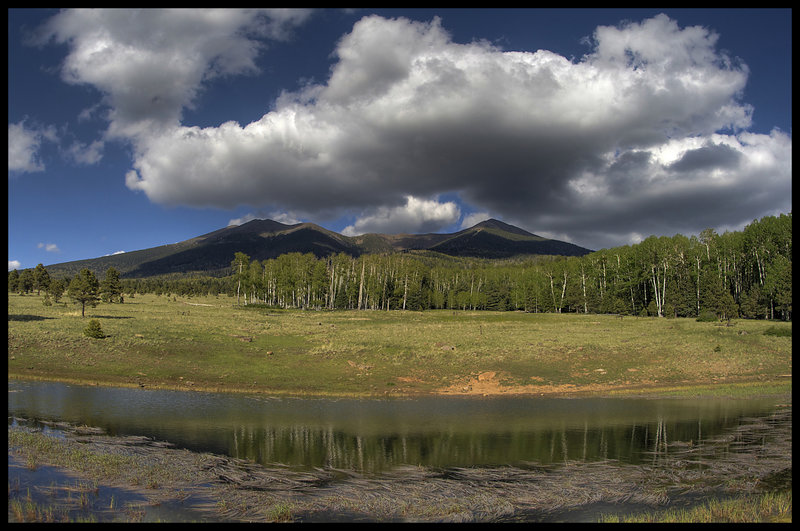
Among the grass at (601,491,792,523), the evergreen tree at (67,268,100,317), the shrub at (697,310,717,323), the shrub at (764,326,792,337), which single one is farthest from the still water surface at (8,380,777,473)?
the shrub at (697,310,717,323)

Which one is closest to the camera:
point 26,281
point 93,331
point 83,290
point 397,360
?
point 397,360

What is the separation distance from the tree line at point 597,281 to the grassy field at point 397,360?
28.6m

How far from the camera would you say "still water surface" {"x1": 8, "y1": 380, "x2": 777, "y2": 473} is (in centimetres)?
1988

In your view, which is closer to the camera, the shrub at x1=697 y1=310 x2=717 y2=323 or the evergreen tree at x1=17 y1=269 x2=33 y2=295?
the shrub at x1=697 y1=310 x2=717 y2=323

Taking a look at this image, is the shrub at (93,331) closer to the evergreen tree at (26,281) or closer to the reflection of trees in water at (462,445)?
the reflection of trees in water at (462,445)

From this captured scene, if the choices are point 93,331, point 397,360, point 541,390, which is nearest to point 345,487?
point 541,390

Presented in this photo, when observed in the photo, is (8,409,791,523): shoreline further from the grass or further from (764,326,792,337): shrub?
(764,326,792,337): shrub

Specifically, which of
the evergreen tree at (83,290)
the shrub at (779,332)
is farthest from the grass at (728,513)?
the evergreen tree at (83,290)

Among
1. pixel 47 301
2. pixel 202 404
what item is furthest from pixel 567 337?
pixel 47 301

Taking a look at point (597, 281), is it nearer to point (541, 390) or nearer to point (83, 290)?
point (541, 390)

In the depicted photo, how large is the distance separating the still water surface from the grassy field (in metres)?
3.51

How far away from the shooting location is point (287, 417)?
2625 centimetres

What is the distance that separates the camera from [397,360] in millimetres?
43906

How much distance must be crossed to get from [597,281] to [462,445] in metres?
112
